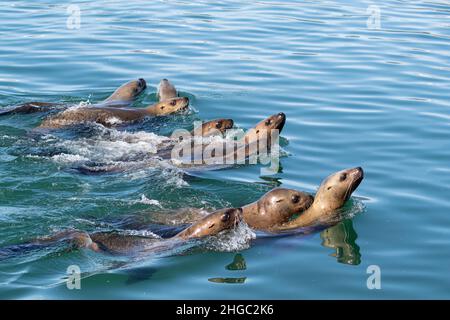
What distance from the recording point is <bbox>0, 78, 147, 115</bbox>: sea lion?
15.4 m

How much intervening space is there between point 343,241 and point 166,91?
278 inches

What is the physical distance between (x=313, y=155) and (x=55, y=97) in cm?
552

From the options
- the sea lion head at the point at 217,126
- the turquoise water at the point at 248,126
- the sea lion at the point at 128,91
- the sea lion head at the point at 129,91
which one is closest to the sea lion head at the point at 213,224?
the turquoise water at the point at 248,126

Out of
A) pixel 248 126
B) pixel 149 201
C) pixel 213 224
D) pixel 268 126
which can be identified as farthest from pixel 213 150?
pixel 213 224

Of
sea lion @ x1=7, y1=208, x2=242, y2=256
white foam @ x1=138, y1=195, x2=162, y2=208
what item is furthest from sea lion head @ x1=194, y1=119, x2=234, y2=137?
sea lion @ x1=7, y1=208, x2=242, y2=256

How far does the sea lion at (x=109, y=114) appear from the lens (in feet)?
49.8

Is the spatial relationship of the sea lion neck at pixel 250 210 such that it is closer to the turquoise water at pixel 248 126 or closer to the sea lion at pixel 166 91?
the turquoise water at pixel 248 126

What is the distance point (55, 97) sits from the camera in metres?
16.8

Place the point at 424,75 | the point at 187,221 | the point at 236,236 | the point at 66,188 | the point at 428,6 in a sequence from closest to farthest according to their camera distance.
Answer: the point at 236,236
the point at 187,221
the point at 66,188
the point at 424,75
the point at 428,6
